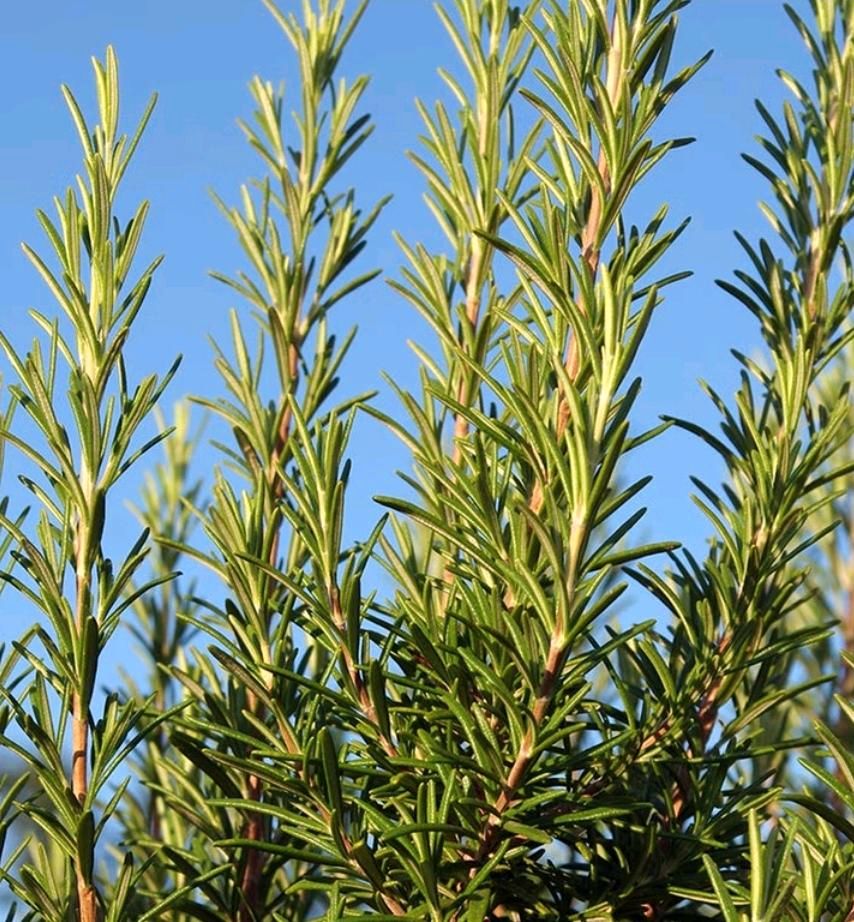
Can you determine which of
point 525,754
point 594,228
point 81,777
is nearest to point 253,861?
point 81,777

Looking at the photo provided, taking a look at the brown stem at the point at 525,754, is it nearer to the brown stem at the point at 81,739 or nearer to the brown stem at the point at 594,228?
the brown stem at the point at 594,228

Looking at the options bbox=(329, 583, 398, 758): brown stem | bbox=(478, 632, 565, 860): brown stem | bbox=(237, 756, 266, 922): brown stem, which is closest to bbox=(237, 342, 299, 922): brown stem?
bbox=(237, 756, 266, 922): brown stem

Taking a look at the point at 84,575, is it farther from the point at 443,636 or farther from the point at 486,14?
the point at 486,14

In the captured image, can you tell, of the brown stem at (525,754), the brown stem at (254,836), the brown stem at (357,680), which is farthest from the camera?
the brown stem at (254,836)

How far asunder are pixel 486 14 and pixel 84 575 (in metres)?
1.06

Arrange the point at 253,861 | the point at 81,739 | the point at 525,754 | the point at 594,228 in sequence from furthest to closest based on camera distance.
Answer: the point at 253,861
the point at 594,228
the point at 81,739
the point at 525,754

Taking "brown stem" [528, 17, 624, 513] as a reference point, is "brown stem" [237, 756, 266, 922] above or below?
below

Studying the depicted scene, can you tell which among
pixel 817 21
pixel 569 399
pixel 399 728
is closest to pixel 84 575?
pixel 399 728

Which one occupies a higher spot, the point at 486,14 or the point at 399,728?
the point at 486,14

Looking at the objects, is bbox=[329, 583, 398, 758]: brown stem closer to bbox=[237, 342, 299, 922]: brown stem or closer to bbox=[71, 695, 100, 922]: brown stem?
bbox=[237, 342, 299, 922]: brown stem

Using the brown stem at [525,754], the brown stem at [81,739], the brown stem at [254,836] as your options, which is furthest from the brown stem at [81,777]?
the brown stem at [525,754]

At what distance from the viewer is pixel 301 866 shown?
216 centimetres

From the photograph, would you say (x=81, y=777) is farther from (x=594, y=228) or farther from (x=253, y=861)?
(x=594, y=228)

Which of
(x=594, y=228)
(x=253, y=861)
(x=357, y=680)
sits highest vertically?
(x=594, y=228)
